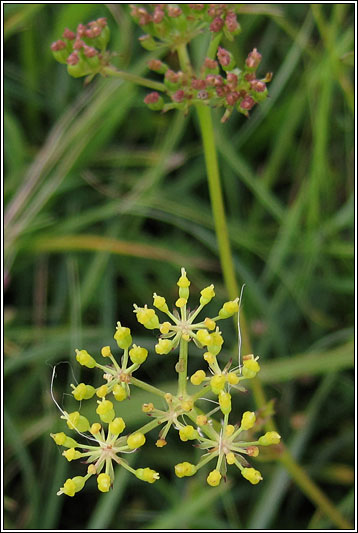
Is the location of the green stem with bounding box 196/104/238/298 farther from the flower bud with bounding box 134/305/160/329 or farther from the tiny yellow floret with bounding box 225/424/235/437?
the tiny yellow floret with bounding box 225/424/235/437

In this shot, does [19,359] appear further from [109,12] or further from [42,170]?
[109,12]

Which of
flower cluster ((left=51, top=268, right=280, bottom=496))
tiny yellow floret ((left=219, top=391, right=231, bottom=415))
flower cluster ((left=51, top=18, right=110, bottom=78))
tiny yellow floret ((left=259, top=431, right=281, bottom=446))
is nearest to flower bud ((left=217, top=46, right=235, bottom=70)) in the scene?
flower cluster ((left=51, top=18, right=110, bottom=78))

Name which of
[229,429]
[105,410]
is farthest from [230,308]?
[105,410]

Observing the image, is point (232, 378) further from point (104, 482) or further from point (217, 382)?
point (104, 482)

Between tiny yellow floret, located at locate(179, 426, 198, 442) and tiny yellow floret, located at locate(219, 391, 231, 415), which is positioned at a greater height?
tiny yellow floret, located at locate(219, 391, 231, 415)

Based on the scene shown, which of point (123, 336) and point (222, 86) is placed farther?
point (222, 86)

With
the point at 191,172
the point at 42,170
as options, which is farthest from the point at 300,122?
the point at 42,170
